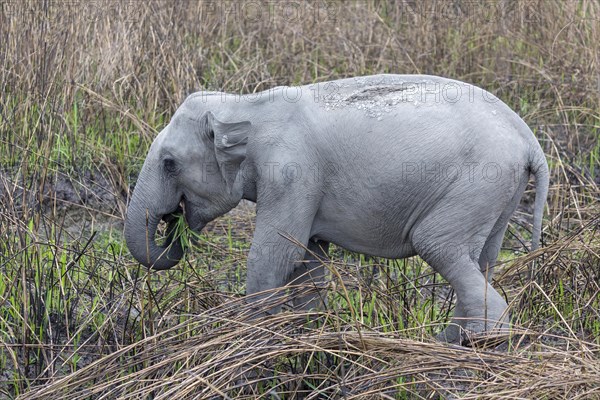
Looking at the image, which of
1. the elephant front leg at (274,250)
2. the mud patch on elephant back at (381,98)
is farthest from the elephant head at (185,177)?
the mud patch on elephant back at (381,98)

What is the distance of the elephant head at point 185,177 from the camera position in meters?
3.90

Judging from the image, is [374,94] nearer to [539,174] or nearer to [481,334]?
[539,174]

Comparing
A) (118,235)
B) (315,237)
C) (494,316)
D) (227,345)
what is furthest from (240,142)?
(118,235)

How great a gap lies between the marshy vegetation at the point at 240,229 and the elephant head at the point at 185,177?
209 millimetres

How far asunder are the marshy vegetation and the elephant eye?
0.36 meters

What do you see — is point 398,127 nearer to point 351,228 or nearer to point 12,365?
point 351,228

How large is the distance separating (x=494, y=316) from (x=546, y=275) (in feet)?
2.64

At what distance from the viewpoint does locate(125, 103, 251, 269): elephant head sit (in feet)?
12.8

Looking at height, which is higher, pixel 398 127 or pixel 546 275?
pixel 398 127

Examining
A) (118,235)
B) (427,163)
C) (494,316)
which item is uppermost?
(427,163)

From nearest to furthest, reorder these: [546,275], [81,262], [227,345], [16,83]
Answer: [227,345]
[546,275]
[81,262]
[16,83]

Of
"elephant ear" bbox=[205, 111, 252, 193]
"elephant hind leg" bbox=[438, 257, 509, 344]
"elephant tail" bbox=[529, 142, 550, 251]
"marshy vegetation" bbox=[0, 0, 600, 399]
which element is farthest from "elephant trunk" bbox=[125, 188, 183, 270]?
"elephant tail" bbox=[529, 142, 550, 251]

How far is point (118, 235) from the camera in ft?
18.3

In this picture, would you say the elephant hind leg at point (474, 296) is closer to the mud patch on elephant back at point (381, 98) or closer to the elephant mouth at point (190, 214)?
the mud patch on elephant back at point (381, 98)
